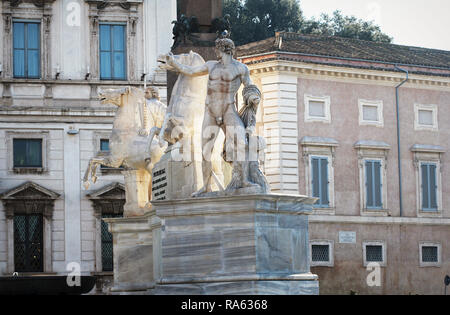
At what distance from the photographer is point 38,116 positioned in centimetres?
3819

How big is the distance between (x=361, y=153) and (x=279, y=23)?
15.5 metres

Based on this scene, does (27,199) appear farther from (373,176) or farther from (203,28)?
(203,28)

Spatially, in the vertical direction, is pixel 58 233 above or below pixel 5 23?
below

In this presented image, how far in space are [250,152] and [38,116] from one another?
76.5 feet

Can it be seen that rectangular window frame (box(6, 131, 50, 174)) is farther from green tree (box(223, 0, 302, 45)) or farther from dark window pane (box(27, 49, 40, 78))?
green tree (box(223, 0, 302, 45))

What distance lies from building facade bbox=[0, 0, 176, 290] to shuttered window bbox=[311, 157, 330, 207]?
5.94 metres

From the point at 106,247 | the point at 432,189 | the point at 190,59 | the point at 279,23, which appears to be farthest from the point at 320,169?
the point at 190,59

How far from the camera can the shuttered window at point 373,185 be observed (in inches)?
1615

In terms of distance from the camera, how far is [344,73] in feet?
134

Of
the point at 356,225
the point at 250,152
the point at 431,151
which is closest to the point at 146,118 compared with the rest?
the point at 250,152

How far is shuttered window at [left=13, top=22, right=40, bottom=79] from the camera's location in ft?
127

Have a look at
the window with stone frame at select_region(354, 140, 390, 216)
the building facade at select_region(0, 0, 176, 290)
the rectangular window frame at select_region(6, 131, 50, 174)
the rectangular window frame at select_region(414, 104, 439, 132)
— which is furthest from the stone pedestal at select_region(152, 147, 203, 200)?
the rectangular window frame at select_region(414, 104, 439, 132)
